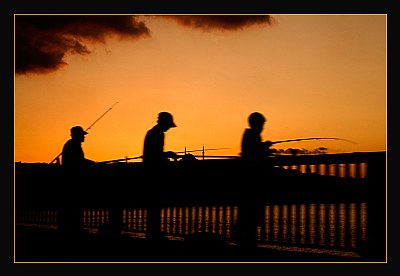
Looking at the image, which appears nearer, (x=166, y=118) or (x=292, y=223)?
(x=292, y=223)

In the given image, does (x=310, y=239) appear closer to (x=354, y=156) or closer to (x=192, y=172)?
(x=354, y=156)

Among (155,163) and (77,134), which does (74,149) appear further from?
(155,163)

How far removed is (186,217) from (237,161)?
925mm

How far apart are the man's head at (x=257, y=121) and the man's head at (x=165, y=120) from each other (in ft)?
2.29

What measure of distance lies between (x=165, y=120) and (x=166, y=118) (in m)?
0.02

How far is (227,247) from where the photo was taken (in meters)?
4.30

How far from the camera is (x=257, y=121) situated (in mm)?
4109

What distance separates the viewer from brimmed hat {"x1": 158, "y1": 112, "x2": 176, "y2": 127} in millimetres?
4477

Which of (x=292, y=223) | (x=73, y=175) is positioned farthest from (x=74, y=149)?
(x=292, y=223)

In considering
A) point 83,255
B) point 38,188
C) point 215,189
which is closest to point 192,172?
point 215,189

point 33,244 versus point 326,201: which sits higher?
point 326,201

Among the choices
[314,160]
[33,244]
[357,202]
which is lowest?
[33,244]

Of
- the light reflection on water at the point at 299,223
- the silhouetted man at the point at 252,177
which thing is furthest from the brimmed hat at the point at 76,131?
the silhouetted man at the point at 252,177

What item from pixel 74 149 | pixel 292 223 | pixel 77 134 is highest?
pixel 77 134
